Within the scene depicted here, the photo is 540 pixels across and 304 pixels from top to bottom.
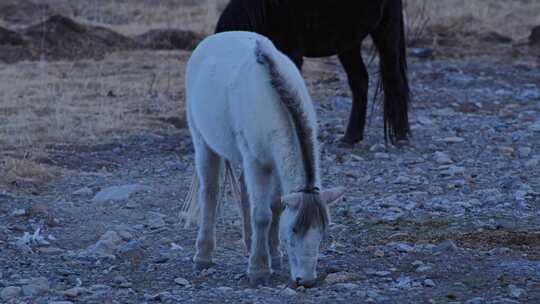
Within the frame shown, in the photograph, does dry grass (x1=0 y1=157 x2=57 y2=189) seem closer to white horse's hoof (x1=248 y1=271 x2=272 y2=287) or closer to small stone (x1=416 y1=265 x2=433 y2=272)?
white horse's hoof (x1=248 y1=271 x2=272 y2=287)

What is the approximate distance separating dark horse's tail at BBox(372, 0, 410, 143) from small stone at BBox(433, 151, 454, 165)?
0.62m

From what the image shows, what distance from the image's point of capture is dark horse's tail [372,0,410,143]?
34.6 feet

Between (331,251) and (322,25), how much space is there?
3552mm

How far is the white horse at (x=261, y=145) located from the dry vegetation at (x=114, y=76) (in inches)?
120

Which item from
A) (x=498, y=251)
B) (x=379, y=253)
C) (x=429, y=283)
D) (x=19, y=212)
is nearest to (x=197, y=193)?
(x=379, y=253)

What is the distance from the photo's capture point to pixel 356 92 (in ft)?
35.4

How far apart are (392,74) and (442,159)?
1.22m

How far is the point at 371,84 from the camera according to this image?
14477 millimetres

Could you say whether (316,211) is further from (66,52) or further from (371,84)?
(66,52)

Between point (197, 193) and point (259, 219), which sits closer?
point (259, 219)

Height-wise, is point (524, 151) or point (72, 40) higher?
point (72, 40)

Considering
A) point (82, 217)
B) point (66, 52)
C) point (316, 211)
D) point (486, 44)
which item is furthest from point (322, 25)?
point (486, 44)

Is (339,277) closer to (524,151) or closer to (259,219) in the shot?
(259,219)

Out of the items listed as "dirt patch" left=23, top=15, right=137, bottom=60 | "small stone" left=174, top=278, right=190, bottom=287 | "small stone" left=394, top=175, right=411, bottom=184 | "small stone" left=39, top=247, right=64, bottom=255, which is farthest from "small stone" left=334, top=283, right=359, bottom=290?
"dirt patch" left=23, top=15, right=137, bottom=60
